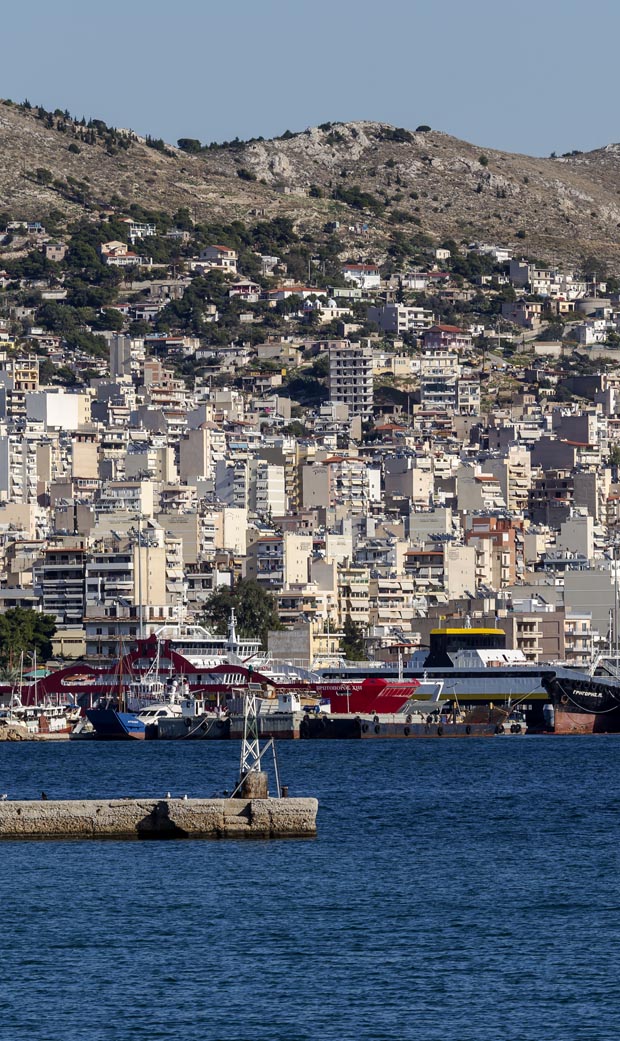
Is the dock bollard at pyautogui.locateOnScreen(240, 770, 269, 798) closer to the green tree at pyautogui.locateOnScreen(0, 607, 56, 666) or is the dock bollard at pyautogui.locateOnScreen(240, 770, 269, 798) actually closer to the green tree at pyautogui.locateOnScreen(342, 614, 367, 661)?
the green tree at pyautogui.locateOnScreen(0, 607, 56, 666)

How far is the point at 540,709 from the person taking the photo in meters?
107

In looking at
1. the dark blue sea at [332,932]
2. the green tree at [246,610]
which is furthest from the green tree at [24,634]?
the dark blue sea at [332,932]

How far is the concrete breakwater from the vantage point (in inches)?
1615

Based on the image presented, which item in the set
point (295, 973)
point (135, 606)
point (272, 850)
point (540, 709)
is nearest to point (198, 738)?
point (540, 709)

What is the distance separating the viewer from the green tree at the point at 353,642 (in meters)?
129

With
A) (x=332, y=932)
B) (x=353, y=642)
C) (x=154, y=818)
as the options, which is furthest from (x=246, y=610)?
(x=332, y=932)

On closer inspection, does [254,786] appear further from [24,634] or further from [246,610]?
[246,610]

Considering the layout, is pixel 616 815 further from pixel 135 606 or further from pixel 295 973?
pixel 135 606

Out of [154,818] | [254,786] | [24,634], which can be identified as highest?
[24,634]

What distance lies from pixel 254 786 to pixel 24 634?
81580 millimetres

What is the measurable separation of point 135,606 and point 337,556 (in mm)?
20052

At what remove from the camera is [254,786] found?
138 ft

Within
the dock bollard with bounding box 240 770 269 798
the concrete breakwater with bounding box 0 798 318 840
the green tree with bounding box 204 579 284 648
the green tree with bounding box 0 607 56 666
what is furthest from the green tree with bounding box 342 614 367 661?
the concrete breakwater with bounding box 0 798 318 840

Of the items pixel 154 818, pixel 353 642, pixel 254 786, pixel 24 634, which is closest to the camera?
pixel 154 818
